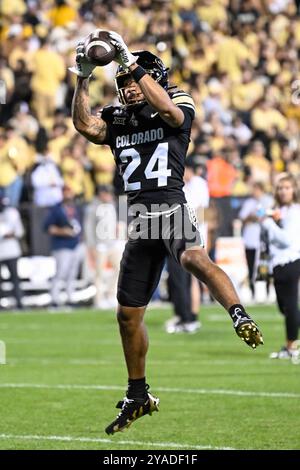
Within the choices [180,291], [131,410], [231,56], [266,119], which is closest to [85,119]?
[131,410]

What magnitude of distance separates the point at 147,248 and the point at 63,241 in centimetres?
1151

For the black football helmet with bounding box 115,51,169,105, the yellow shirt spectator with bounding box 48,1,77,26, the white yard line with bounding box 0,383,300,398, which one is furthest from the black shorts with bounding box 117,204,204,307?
the yellow shirt spectator with bounding box 48,1,77,26

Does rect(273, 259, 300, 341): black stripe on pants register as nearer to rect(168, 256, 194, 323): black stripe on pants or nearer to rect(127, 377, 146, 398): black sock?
rect(168, 256, 194, 323): black stripe on pants

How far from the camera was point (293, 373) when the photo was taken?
36.3 feet

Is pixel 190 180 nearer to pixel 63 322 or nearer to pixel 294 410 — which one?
pixel 63 322

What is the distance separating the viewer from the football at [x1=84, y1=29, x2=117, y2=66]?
725 centimetres

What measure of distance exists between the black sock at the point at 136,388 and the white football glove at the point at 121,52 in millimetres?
1878

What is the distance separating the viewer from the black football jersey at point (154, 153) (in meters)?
7.72

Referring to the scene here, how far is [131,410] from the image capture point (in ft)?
25.0

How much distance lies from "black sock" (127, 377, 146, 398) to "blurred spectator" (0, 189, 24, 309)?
1064cm

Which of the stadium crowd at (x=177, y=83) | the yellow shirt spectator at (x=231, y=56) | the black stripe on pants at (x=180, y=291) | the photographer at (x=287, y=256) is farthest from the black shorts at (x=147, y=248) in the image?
the yellow shirt spectator at (x=231, y=56)

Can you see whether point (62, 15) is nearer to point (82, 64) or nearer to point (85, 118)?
point (85, 118)

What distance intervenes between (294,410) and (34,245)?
1100 centimetres

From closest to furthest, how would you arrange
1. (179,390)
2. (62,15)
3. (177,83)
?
(179,390), (177,83), (62,15)
